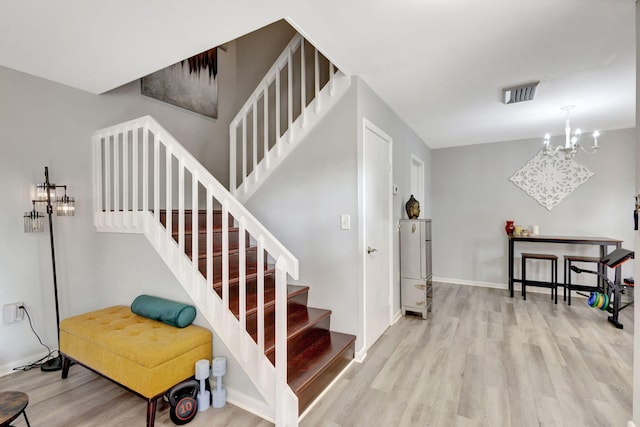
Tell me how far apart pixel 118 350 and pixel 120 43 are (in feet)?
6.75

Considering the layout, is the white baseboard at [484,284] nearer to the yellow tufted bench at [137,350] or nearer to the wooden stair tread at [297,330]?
the wooden stair tread at [297,330]

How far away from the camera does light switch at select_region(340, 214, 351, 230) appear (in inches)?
102

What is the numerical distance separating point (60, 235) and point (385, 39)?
10.4 feet

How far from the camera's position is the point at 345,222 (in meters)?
2.61

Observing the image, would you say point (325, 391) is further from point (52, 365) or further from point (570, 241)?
point (570, 241)

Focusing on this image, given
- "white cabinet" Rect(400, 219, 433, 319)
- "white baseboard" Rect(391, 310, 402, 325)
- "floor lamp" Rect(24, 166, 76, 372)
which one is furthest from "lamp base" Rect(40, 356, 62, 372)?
"white cabinet" Rect(400, 219, 433, 319)

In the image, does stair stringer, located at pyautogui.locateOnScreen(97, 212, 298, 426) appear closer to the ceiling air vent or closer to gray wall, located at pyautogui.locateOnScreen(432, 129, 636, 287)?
the ceiling air vent

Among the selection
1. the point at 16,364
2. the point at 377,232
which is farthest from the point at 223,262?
the point at 16,364

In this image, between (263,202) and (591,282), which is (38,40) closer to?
(263,202)

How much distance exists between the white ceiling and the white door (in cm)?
61

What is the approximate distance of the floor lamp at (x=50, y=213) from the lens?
2418 millimetres

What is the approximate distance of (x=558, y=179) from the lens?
466cm

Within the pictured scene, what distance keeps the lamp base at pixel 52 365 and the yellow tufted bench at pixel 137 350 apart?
0.19 m

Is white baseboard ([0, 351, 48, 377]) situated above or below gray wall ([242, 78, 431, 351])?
below
